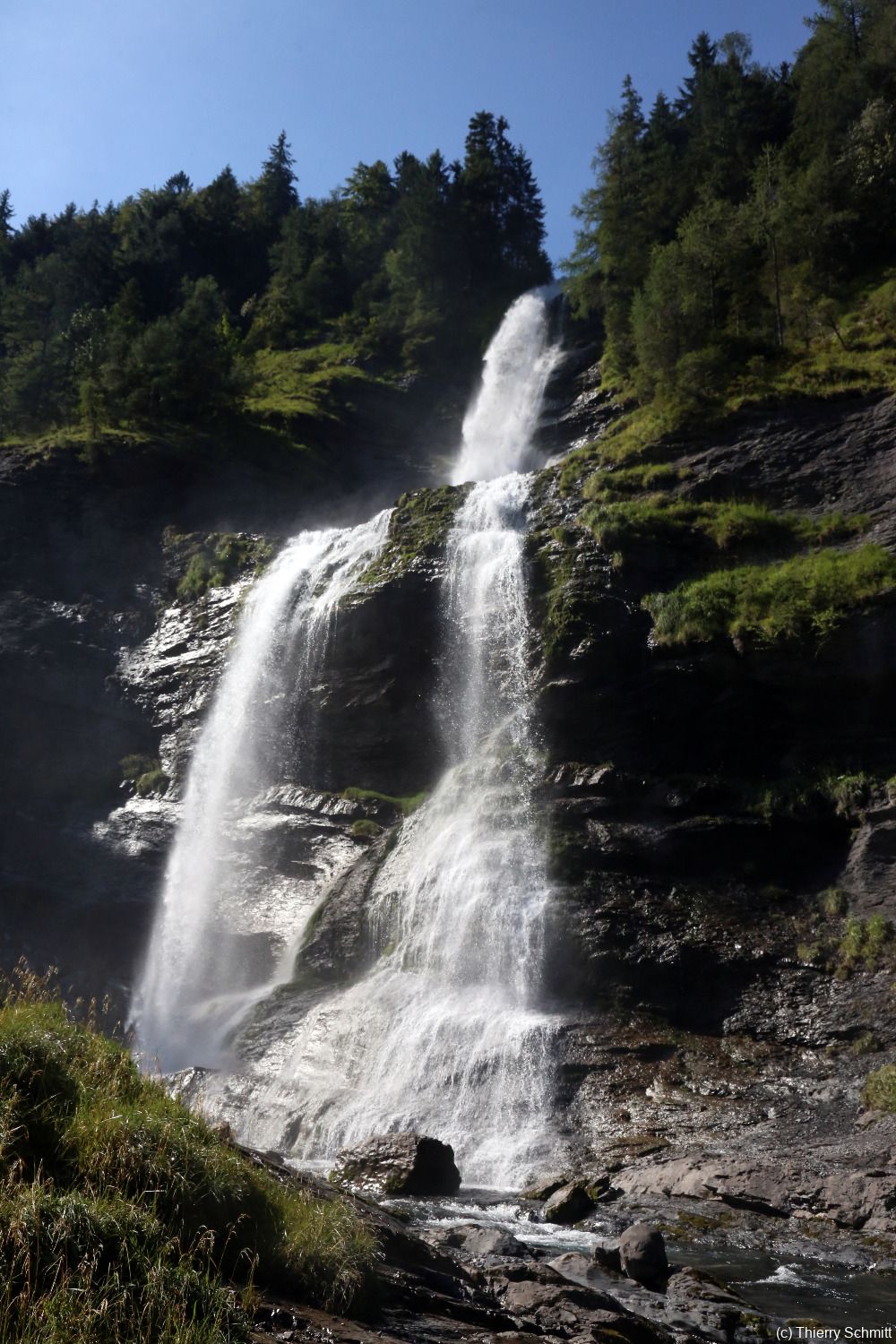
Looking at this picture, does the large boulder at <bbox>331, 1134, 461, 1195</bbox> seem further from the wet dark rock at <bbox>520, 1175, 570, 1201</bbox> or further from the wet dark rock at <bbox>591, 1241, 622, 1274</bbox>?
the wet dark rock at <bbox>591, 1241, 622, 1274</bbox>

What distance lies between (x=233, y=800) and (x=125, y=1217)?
73.6 ft

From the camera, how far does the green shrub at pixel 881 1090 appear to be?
46.1 feet

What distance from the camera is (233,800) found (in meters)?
27.6

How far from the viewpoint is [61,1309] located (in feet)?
14.7

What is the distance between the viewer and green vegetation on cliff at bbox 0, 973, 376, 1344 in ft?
15.4

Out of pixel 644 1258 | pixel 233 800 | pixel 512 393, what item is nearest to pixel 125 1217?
pixel 644 1258

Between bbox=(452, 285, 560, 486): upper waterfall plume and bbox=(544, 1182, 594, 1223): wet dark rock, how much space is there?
2816cm

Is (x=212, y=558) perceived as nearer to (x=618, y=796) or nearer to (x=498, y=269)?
(x=618, y=796)

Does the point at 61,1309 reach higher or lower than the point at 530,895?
lower

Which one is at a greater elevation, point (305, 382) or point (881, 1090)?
point (305, 382)

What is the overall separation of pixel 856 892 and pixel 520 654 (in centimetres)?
947

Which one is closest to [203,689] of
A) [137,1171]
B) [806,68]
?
[137,1171]

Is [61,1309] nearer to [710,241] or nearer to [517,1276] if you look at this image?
[517,1276]

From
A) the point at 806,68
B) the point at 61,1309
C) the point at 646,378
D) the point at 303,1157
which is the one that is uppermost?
the point at 806,68
